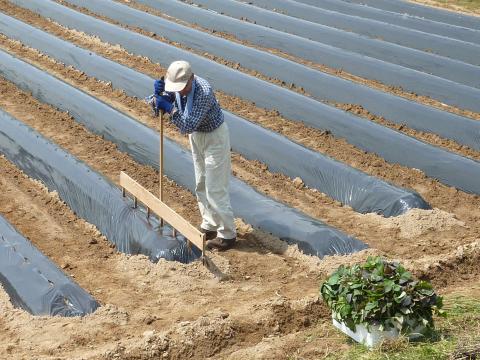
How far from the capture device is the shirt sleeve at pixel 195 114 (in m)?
6.77

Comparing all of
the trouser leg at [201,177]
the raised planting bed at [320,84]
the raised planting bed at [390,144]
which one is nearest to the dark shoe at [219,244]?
the trouser leg at [201,177]

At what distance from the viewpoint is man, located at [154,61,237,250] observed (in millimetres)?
6766

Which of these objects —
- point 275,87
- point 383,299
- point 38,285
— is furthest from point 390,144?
point 38,285

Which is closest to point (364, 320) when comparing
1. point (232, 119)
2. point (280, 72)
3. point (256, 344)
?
point (256, 344)

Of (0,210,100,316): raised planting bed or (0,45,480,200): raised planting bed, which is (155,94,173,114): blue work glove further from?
(0,45,480,200): raised planting bed

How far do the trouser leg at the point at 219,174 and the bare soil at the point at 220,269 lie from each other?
409mm

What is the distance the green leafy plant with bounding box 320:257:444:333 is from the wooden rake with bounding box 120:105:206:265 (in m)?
1.75

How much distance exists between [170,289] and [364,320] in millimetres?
2107

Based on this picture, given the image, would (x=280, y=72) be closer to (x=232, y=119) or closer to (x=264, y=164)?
(x=232, y=119)

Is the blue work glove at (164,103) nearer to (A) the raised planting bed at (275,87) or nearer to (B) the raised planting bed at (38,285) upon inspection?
(B) the raised planting bed at (38,285)

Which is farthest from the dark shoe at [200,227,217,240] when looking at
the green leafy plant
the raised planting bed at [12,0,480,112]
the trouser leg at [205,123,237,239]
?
the raised planting bed at [12,0,480,112]

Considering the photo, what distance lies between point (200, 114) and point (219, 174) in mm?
625

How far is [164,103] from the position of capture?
6.90 m

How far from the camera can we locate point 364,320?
5.34 metres
